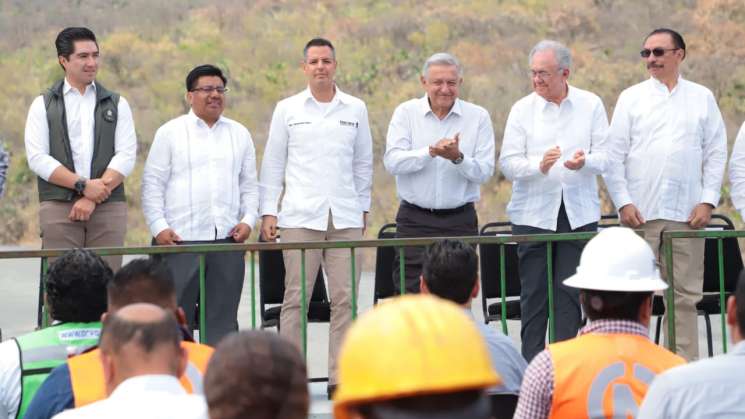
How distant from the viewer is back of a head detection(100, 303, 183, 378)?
3.48m

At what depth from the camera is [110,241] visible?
26.9 feet

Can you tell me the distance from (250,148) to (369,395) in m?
6.40

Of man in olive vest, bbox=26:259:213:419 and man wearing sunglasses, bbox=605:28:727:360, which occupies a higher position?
man wearing sunglasses, bbox=605:28:727:360

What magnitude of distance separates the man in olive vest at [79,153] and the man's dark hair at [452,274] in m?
3.21

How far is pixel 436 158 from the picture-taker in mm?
8414

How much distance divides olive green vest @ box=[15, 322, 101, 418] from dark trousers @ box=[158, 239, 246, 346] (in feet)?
9.17

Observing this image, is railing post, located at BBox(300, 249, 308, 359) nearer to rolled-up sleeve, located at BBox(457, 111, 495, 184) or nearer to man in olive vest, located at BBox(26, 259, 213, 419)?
rolled-up sleeve, located at BBox(457, 111, 495, 184)

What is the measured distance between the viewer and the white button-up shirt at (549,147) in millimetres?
8273

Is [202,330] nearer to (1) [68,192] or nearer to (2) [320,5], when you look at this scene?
(1) [68,192]

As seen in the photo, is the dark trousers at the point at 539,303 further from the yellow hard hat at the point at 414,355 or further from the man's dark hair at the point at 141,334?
the yellow hard hat at the point at 414,355

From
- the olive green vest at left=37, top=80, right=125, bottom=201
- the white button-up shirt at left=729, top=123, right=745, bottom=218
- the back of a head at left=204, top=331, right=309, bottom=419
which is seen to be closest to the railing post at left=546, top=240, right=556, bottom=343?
the white button-up shirt at left=729, top=123, right=745, bottom=218

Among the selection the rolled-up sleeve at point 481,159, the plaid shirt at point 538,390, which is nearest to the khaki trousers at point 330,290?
the rolled-up sleeve at point 481,159

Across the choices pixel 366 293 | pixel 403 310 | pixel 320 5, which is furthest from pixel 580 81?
pixel 403 310

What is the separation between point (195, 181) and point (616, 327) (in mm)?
4256
